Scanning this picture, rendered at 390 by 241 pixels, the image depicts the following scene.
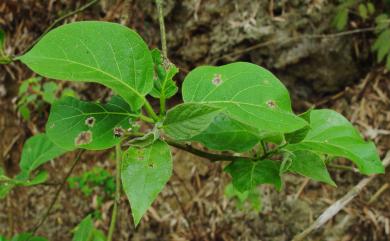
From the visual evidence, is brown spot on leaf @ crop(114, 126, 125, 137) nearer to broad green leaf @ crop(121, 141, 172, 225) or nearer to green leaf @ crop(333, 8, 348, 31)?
broad green leaf @ crop(121, 141, 172, 225)

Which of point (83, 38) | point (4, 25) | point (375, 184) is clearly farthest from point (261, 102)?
point (4, 25)

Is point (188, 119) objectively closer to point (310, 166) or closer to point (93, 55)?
point (93, 55)

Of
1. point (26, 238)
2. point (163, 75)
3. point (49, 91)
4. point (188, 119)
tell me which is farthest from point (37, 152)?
point (49, 91)

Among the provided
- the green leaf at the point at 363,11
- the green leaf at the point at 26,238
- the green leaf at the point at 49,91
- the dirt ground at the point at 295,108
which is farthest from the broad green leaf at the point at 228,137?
the green leaf at the point at 49,91

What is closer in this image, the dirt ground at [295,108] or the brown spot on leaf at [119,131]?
the brown spot on leaf at [119,131]

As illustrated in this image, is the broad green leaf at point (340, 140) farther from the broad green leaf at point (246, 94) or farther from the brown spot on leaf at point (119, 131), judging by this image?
the brown spot on leaf at point (119, 131)

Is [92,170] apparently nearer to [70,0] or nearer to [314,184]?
[70,0]

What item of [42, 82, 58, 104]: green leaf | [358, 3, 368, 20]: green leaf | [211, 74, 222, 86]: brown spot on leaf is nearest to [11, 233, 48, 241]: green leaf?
[211, 74, 222, 86]: brown spot on leaf
